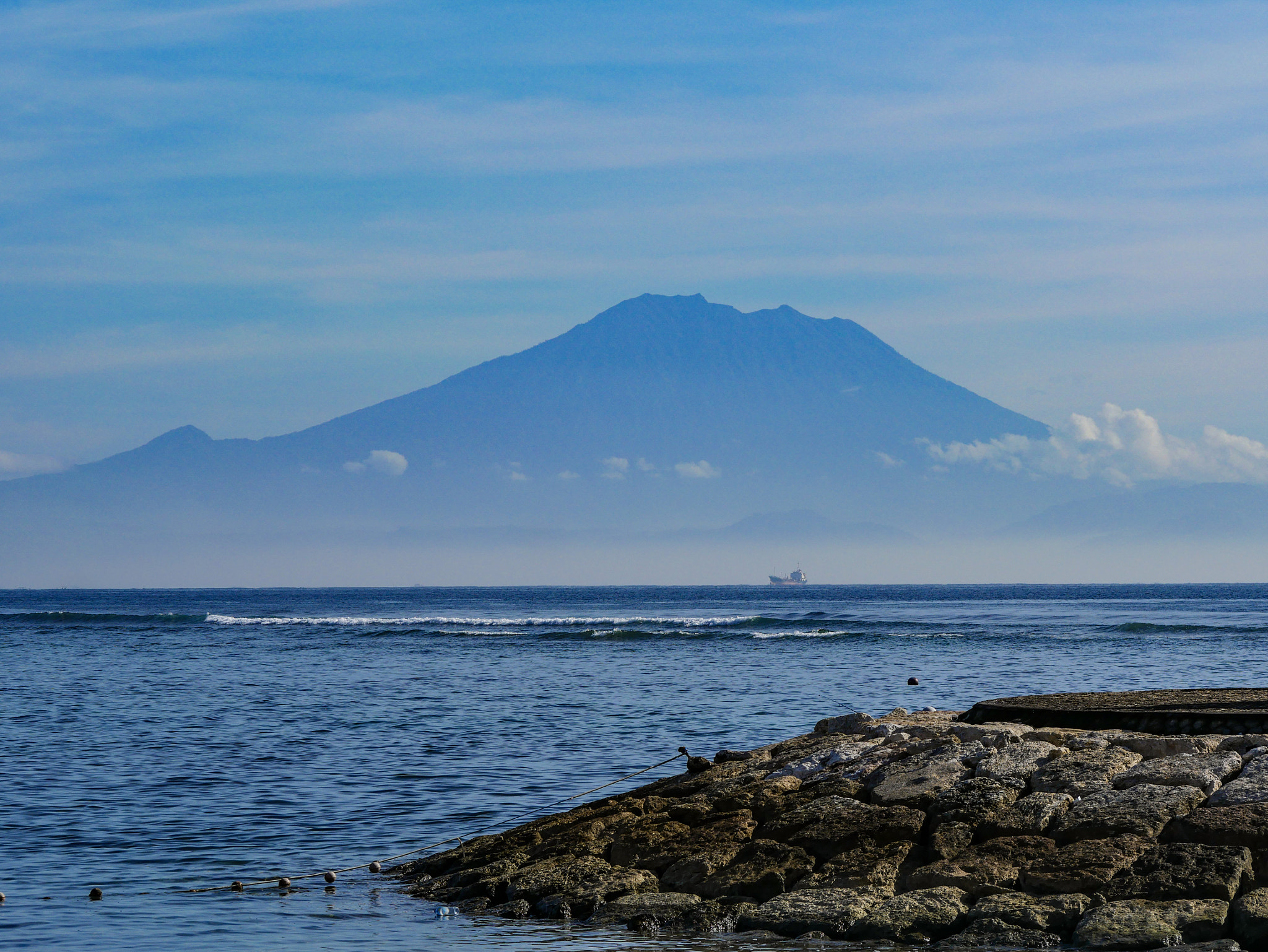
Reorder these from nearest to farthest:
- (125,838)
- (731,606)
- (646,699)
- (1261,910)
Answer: (1261,910)
(125,838)
(646,699)
(731,606)

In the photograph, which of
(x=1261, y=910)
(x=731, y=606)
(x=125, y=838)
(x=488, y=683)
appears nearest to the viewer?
(x=1261, y=910)

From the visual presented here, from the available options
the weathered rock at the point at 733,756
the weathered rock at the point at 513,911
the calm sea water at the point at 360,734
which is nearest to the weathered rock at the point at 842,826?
the calm sea water at the point at 360,734

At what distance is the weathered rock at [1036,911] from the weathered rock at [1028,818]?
0.89 m

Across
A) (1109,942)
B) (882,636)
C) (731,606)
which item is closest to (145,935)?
(1109,942)

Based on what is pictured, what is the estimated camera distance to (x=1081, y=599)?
12775 cm

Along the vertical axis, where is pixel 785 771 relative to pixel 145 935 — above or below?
above

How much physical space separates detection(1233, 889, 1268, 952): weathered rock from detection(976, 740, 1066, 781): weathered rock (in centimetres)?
250

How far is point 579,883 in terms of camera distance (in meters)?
11.1

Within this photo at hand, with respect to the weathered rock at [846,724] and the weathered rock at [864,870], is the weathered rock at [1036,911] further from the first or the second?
the weathered rock at [846,724]

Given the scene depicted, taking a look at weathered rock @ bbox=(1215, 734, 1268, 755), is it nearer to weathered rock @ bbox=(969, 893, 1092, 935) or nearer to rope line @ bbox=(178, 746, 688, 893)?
weathered rock @ bbox=(969, 893, 1092, 935)

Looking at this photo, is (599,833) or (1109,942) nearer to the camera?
(1109,942)

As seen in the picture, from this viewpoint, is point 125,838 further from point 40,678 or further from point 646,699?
point 40,678

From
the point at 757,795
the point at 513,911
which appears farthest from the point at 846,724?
the point at 513,911

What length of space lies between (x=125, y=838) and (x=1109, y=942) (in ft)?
33.2
